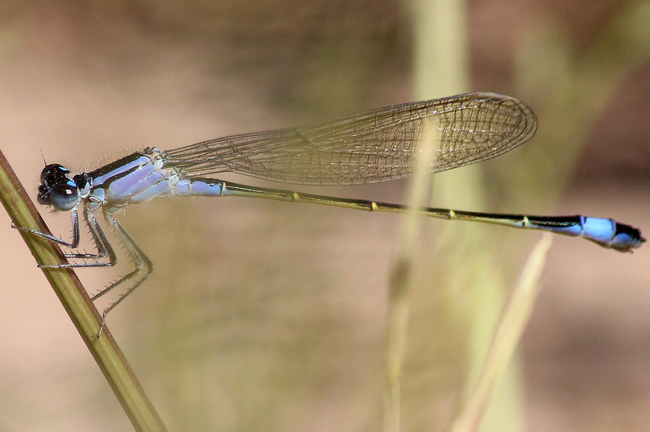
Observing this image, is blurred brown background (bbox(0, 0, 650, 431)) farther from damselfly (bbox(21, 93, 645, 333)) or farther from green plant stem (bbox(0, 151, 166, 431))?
green plant stem (bbox(0, 151, 166, 431))

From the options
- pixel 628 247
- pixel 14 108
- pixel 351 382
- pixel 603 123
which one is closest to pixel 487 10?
pixel 603 123

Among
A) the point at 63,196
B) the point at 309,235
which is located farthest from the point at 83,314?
the point at 309,235

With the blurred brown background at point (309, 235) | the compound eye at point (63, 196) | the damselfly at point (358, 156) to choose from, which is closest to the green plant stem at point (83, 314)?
the blurred brown background at point (309, 235)

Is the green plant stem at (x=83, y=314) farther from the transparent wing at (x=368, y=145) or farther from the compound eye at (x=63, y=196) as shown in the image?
the transparent wing at (x=368, y=145)

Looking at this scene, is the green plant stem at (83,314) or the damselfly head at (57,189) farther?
the damselfly head at (57,189)

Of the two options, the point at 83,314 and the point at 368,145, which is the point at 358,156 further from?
the point at 83,314

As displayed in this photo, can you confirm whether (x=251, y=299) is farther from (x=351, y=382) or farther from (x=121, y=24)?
(x=121, y=24)

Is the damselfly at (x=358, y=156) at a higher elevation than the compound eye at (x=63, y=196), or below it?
below

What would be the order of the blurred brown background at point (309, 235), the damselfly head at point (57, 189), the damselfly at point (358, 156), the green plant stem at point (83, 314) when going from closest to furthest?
the green plant stem at point (83, 314) → the blurred brown background at point (309, 235) → the damselfly head at point (57, 189) → the damselfly at point (358, 156)
